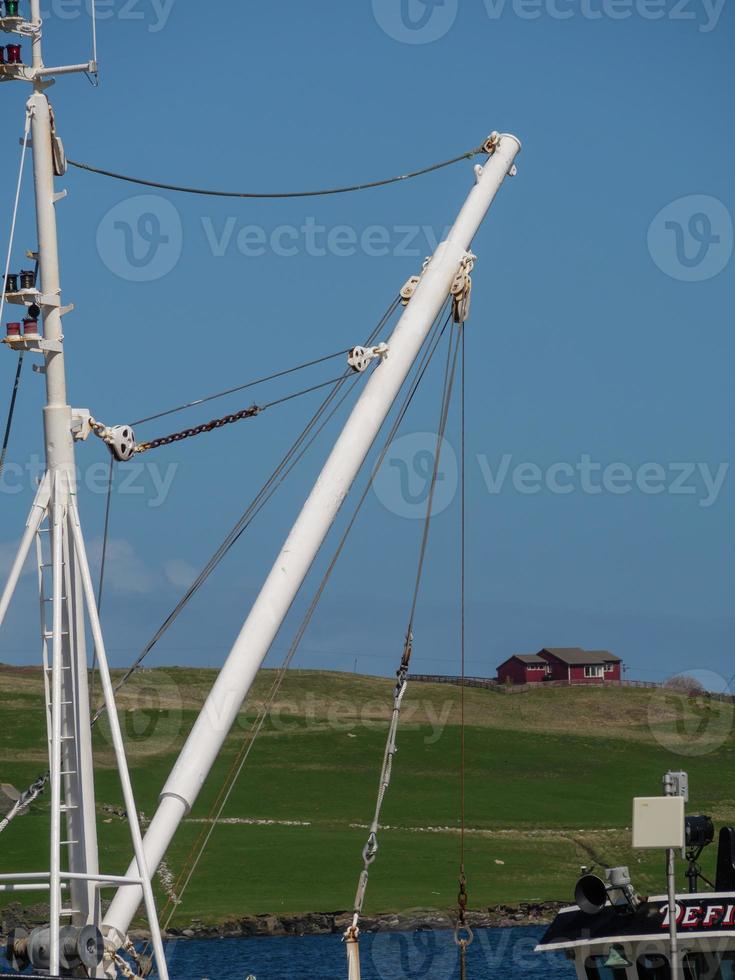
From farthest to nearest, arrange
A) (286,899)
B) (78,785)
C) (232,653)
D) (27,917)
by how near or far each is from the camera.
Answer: (286,899), (27,917), (232,653), (78,785)

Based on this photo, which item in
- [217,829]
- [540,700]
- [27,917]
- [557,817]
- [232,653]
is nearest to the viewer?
[232,653]

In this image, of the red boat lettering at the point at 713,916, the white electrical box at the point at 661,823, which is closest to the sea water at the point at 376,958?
the red boat lettering at the point at 713,916

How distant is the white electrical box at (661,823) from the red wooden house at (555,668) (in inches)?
6298

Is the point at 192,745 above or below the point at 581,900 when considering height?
above

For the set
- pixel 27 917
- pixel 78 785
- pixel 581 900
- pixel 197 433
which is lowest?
pixel 27 917

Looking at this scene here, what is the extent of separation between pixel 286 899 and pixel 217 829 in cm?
2076

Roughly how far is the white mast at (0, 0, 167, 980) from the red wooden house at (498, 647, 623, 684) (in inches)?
6368

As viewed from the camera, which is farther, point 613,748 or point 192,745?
point 613,748

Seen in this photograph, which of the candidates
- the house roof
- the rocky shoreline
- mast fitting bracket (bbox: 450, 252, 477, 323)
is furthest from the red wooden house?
mast fitting bracket (bbox: 450, 252, 477, 323)

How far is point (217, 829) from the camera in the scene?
107125 mm

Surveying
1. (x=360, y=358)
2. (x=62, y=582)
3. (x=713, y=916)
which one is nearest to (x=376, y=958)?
(x=713, y=916)

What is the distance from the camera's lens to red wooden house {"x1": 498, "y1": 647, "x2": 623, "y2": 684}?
188500mm

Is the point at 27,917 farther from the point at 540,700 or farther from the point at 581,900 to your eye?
the point at 540,700

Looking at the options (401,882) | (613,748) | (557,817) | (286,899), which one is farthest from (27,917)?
(613,748)
